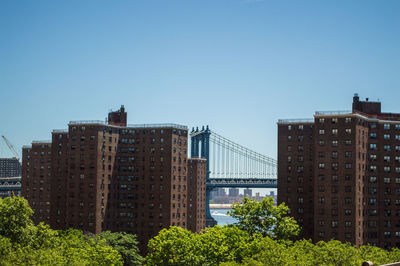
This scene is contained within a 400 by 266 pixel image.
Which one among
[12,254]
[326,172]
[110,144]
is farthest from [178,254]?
[110,144]

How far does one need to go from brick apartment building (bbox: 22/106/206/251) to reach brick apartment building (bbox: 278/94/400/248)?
38.4 meters

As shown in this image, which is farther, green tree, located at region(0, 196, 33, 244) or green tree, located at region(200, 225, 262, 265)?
green tree, located at region(200, 225, 262, 265)

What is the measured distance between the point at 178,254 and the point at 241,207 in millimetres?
25503

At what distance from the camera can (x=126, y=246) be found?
6289 inches

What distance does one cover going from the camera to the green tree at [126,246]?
152m

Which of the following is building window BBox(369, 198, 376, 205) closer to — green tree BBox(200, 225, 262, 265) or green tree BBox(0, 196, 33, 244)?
green tree BBox(200, 225, 262, 265)

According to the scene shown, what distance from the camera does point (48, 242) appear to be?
9312 cm

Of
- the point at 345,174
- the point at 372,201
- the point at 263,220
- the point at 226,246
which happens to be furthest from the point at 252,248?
the point at 372,201

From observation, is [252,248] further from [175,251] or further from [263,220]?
[263,220]

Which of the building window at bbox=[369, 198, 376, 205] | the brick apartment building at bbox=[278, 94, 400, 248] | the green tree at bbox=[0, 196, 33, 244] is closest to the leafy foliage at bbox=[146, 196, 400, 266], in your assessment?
the brick apartment building at bbox=[278, 94, 400, 248]

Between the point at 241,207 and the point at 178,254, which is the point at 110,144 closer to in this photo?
the point at 241,207

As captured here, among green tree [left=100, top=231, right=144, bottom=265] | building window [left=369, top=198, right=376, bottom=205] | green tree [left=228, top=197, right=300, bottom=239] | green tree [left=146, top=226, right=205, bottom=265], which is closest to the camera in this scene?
green tree [left=146, top=226, right=205, bottom=265]

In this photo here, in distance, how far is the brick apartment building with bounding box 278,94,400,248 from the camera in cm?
13762

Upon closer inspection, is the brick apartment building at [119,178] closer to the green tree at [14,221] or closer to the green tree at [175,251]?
the green tree at [175,251]
